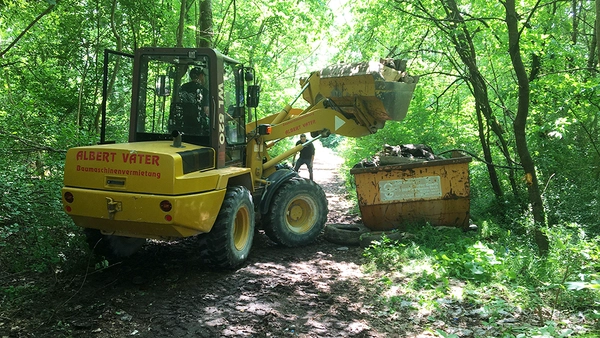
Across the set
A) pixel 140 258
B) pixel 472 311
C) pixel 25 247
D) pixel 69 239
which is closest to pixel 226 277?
pixel 140 258

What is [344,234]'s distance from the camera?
7.34 m

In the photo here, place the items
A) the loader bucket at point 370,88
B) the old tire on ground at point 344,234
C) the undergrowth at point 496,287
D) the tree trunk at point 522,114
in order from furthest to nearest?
the old tire on ground at point 344,234 → the loader bucket at point 370,88 → the tree trunk at point 522,114 → the undergrowth at point 496,287

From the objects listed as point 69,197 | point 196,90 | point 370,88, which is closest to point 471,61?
point 370,88

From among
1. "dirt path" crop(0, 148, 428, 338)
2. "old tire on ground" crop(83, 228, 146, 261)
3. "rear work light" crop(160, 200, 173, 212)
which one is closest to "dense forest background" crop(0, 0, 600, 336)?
"old tire on ground" crop(83, 228, 146, 261)

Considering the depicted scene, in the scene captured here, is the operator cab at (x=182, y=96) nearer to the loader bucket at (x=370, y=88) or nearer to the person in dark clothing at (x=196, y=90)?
the person in dark clothing at (x=196, y=90)

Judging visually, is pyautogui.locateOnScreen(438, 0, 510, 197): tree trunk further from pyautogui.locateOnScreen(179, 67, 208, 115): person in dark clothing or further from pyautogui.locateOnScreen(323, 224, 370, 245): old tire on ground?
pyautogui.locateOnScreen(179, 67, 208, 115): person in dark clothing

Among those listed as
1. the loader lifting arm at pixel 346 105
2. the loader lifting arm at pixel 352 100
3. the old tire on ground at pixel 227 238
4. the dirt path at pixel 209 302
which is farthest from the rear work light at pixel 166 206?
the loader lifting arm at pixel 352 100

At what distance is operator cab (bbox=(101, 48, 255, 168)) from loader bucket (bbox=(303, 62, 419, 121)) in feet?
6.24

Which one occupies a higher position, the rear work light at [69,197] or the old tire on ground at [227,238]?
the rear work light at [69,197]

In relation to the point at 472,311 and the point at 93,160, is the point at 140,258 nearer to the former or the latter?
the point at 93,160

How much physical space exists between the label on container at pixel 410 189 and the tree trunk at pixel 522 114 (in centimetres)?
135

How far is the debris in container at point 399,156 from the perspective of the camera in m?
7.34

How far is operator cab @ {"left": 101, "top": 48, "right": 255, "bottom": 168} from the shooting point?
5754 mm

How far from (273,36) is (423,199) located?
871 cm
